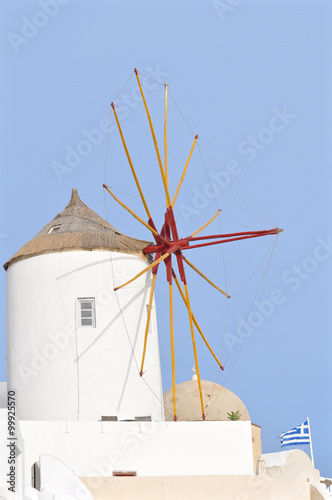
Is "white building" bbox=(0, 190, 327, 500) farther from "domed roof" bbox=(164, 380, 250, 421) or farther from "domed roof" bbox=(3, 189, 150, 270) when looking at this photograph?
"domed roof" bbox=(164, 380, 250, 421)

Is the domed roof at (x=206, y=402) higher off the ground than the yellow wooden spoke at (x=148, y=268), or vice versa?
the yellow wooden spoke at (x=148, y=268)

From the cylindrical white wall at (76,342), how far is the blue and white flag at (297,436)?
514cm

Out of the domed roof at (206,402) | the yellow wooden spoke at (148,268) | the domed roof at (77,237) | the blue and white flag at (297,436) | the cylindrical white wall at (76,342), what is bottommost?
the blue and white flag at (297,436)

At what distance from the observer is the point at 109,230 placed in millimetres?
28531

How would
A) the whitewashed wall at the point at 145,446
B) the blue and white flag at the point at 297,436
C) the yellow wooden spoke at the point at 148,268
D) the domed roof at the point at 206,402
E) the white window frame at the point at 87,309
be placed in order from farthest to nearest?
the blue and white flag at the point at 297,436 < the domed roof at the point at 206,402 < the yellow wooden spoke at the point at 148,268 < the white window frame at the point at 87,309 < the whitewashed wall at the point at 145,446

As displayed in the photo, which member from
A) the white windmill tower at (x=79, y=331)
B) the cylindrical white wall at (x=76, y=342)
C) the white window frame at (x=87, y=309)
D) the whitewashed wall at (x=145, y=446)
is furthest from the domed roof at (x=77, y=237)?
the whitewashed wall at (x=145, y=446)

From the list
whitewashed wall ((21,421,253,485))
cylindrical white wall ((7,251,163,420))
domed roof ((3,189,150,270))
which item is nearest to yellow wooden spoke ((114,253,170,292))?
cylindrical white wall ((7,251,163,420))

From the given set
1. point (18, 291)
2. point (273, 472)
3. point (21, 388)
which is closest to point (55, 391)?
point (21, 388)

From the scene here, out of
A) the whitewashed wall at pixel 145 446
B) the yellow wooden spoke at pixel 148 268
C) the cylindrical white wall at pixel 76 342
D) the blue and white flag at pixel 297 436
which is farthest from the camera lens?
the blue and white flag at pixel 297 436

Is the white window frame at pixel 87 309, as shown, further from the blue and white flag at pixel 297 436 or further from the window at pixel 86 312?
the blue and white flag at pixel 297 436

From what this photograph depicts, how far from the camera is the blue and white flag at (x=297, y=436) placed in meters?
30.8

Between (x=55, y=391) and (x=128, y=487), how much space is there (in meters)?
3.44

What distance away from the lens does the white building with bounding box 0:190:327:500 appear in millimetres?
24656

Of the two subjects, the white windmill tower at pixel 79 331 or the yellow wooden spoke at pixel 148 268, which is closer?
the white windmill tower at pixel 79 331
